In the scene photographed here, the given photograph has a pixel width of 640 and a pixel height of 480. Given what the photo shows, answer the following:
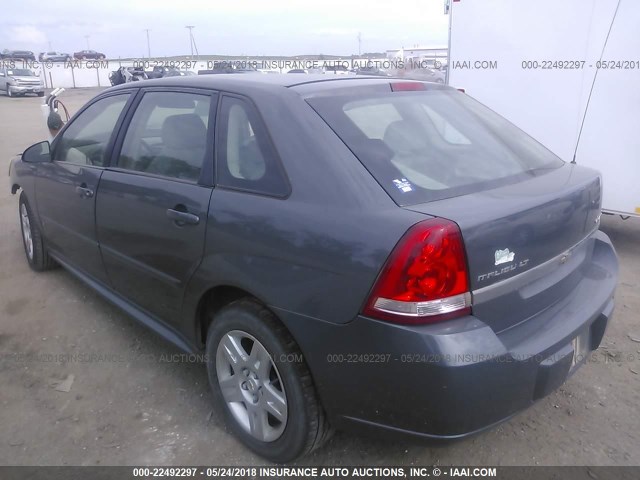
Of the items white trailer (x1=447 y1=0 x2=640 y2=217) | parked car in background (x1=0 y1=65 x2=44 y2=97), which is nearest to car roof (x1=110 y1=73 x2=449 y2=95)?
white trailer (x1=447 y1=0 x2=640 y2=217)

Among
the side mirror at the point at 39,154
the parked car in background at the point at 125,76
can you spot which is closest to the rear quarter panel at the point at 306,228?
the side mirror at the point at 39,154

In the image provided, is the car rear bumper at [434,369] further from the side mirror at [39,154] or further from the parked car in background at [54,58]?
the parked car in background at [54,58]

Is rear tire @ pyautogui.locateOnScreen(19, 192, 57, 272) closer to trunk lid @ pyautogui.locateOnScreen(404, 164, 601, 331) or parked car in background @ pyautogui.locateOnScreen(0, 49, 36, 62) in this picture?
trunk lid @ pyautogui.locateOnScreen(404, 164, 601, 331)

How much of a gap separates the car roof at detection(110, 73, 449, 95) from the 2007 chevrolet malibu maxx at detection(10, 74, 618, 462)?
0.06ft

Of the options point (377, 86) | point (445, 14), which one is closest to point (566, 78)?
point (445, 14)

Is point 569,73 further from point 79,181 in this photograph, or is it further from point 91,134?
point 79,181

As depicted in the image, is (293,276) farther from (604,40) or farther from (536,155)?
(604,40)

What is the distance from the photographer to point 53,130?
8.56m

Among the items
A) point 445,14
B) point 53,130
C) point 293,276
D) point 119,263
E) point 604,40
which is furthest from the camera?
point 53,130

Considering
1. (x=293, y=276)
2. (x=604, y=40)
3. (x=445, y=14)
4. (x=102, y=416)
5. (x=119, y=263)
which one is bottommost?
(x=102, y=416)

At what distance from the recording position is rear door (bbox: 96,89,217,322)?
8.79 feet

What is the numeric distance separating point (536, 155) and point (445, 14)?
13.6 feet

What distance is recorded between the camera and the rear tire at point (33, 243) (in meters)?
4.59

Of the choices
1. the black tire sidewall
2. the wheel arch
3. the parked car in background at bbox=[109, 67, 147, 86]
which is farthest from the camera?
the parked car in background at bbox=[109, 67, 147, 86]
